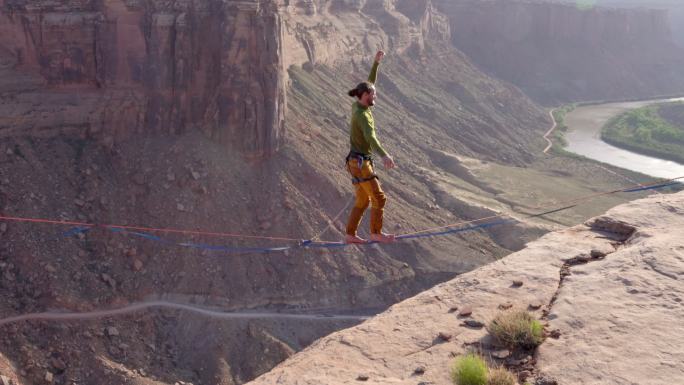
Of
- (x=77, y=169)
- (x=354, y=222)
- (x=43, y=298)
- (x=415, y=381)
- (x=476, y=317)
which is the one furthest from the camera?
(x=77, y=169)

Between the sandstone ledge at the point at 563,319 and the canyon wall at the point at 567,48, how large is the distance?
83.2 meters

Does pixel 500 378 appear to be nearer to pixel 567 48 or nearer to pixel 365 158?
pixel 365 158

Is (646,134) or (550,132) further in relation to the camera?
(646,134)

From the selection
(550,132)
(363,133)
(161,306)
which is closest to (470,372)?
(363,133)

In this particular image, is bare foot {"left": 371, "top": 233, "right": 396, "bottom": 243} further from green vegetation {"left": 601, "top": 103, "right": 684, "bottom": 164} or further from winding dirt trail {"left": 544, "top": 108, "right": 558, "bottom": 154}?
green vegetation {"left": 601, "top": 103, "right": 684, "bottom": 164}

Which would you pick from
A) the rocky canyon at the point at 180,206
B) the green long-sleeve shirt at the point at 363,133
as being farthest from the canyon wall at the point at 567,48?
the green long-sleeve shirt at the point at 363,133

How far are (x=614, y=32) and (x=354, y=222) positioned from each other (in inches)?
4153

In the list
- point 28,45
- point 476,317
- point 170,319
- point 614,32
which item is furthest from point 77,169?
point 614,32

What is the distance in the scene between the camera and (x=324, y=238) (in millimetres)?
31562

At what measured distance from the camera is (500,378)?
7742mm

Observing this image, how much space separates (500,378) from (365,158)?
5224 mm

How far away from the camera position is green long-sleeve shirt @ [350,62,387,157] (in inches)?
452

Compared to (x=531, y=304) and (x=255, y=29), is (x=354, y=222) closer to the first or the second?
(x=531, y=304)

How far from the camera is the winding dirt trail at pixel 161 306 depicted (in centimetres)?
2362
